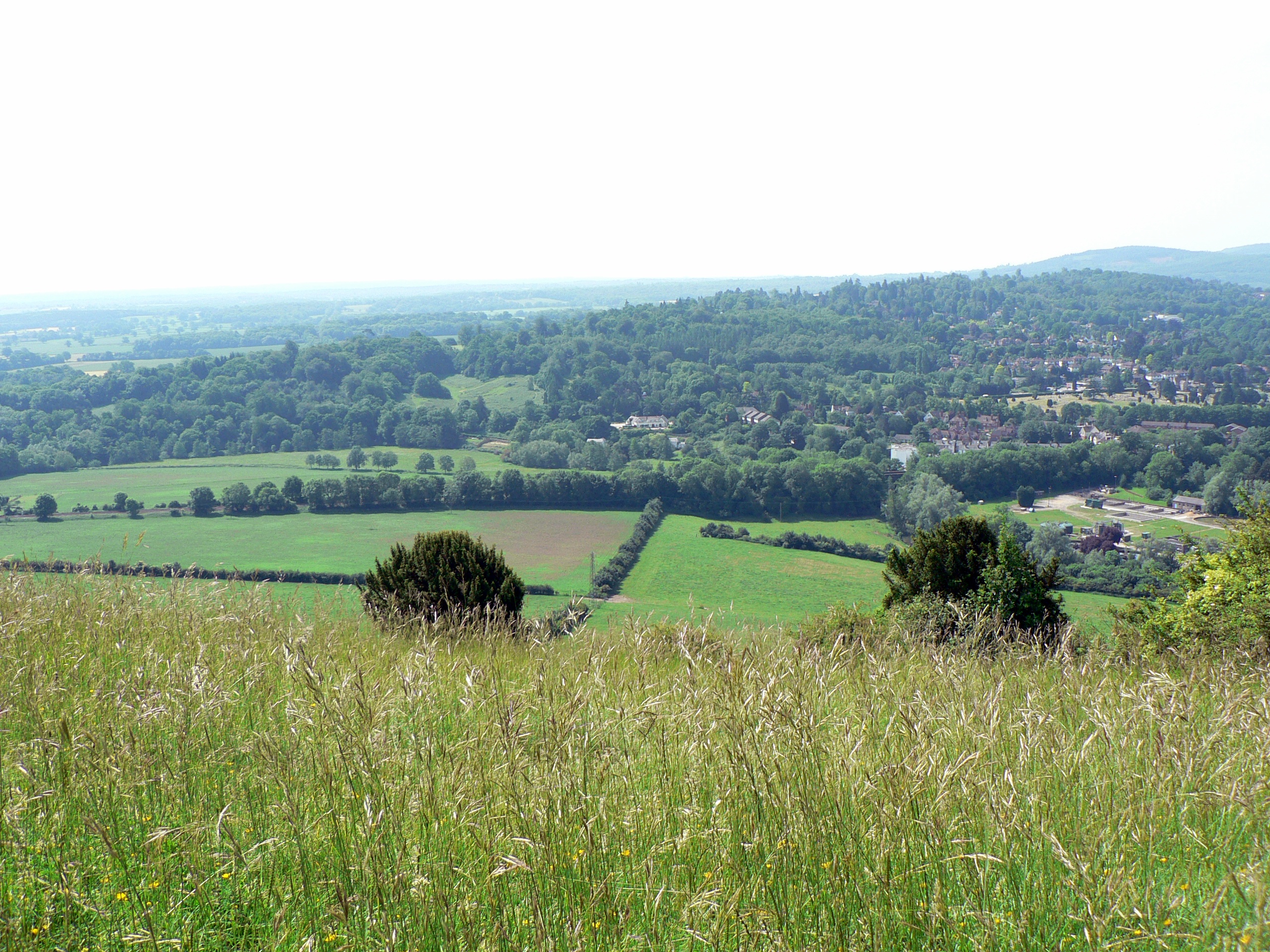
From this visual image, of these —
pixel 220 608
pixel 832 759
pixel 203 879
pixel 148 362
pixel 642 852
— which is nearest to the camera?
pixel 203 879

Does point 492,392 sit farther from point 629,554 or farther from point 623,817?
point 623,817

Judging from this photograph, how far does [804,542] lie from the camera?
5662 centimetres

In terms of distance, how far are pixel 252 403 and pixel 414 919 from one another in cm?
10243

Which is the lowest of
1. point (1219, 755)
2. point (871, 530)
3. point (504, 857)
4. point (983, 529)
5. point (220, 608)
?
point (871, 530)

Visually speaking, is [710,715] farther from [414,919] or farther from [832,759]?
[414,919]

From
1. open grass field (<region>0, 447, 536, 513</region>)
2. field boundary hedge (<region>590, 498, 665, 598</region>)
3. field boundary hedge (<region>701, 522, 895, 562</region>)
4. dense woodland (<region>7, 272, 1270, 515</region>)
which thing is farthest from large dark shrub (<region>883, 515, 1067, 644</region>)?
open grass field (<region>0, 447, 536, 513</region>)

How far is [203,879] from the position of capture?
2.08 m

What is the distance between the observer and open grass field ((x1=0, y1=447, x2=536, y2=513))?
5666 centimetres

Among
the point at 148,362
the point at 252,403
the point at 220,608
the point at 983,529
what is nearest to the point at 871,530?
the point at 983,529

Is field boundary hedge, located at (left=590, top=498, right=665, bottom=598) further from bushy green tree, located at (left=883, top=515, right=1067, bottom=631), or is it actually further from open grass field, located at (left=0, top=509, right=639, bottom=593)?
bushy green tree, located at (left=883, top=515, right=1067, bottom=631)

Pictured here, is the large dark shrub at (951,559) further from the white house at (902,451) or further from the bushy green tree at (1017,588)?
the white house at (902,451)

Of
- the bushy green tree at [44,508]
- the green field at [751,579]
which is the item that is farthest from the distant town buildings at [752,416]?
the bushy green tree at [44,508]

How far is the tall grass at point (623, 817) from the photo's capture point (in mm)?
1941

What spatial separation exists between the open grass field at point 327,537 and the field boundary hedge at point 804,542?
6.84m
